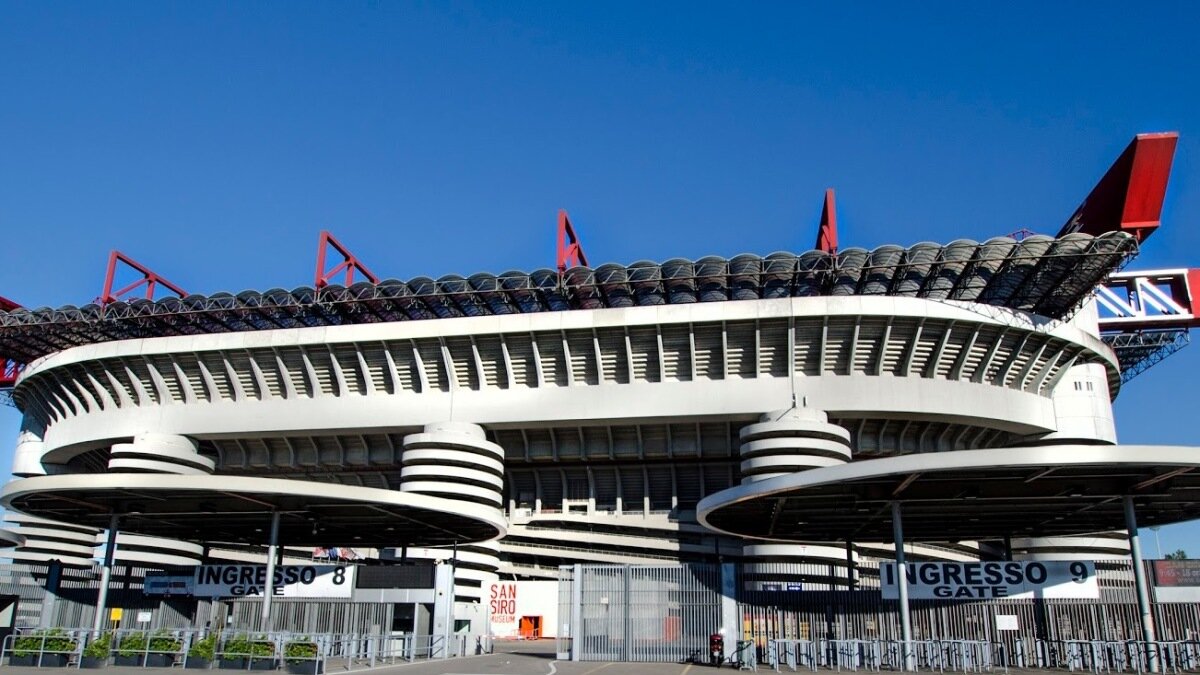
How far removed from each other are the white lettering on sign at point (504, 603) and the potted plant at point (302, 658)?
34603 millimetres

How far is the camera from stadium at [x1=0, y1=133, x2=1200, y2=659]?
37688mm

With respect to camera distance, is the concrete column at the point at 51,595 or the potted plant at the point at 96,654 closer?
the potted plant at the point at 96,654

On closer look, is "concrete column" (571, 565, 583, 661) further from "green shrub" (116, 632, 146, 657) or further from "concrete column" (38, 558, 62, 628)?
"concrete column" (38, 558, 62, 628)

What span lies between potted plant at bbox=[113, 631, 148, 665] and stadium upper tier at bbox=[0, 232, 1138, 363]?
27.1 metres

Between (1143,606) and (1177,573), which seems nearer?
(1143,606)

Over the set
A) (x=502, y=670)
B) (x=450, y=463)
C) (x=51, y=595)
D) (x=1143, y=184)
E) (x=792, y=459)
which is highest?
(x=1143, y=184)

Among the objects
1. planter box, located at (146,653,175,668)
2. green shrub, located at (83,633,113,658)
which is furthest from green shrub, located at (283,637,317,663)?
green shrub, located at (83,633,113,658)

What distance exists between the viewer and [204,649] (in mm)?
26266

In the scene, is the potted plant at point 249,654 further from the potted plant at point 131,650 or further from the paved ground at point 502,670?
the potted plant at point 131,650

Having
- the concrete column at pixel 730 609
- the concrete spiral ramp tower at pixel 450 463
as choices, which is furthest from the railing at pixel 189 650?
the concrete spiral ramp tower at pixel 450 463

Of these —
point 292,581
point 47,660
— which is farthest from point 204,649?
point 47,660

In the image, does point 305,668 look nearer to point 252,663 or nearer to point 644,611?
point 252,663

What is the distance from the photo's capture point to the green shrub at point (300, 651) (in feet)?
82.2

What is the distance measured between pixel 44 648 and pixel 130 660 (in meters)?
2.50
